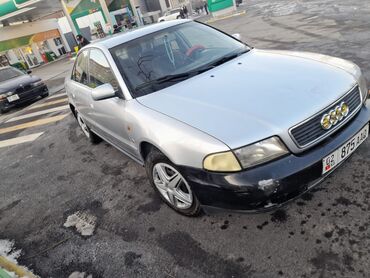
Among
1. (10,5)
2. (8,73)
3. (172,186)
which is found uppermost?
(10,5)

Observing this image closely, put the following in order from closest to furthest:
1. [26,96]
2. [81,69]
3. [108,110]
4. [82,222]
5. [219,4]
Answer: [82,222], [108,110], [81,69], [26,96], [219,4]

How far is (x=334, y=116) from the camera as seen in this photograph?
8.30 ft

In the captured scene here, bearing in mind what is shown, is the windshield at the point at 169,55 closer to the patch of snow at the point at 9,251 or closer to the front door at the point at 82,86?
the front door at the point at 82,86

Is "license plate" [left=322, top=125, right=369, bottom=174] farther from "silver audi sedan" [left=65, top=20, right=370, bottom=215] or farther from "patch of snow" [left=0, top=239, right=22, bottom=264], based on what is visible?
"patch of snow" [left=0, top=239, right=22, bottom=264]

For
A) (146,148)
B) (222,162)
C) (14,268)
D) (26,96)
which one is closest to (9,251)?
(14,268)

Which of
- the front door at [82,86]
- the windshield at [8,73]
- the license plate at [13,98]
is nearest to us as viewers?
the front door at [82,86]

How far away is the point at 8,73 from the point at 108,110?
1024 centimetres

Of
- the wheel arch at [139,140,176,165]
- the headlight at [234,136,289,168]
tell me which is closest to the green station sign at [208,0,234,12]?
the wheel arch at [139,140,176,165]

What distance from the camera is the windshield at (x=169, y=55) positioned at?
10.9 feet

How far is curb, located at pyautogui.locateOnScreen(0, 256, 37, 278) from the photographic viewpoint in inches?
114

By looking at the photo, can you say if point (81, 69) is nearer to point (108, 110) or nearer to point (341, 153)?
point (108, 110)

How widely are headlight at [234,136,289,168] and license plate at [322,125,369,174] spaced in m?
0.36

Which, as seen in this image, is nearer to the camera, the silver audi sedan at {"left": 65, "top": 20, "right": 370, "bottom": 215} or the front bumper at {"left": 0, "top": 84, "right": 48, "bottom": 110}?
the silver audi sedan at {"left": 65, "top": 20, "right": 370, "bottom": 215}

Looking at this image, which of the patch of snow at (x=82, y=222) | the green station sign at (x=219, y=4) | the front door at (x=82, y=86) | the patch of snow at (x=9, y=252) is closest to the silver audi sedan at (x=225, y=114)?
the front door at (x=82, y=86)
